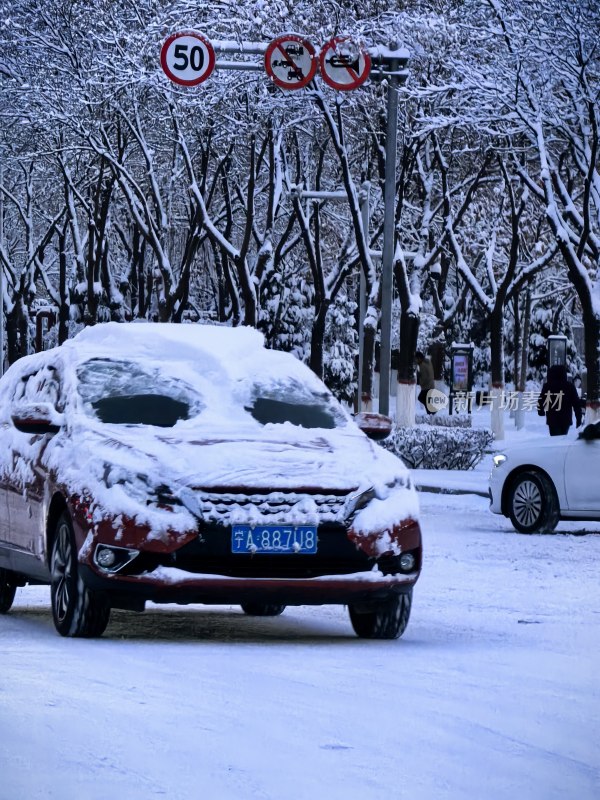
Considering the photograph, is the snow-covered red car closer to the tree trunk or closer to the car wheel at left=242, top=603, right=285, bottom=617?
the car wheel at left=242, top=603, right=285, bottom=617

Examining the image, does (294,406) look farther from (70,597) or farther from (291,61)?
(291,61)

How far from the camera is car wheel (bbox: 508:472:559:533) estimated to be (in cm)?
1914

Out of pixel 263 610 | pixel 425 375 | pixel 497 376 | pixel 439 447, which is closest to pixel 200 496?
pixel 263 610

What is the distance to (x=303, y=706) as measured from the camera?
7465mm

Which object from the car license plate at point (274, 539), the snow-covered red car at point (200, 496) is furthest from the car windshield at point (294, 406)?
the car license plate at point (274, 539)

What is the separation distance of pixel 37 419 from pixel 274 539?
1610 millimetres

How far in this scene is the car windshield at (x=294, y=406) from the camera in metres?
10.6

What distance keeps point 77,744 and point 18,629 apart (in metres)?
3.83

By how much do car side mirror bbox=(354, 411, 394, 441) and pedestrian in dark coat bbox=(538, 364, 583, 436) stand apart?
18581 mm

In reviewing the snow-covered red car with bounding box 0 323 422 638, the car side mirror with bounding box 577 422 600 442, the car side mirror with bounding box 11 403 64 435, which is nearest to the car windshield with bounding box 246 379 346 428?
the snow-covered red car with bounding box 0 323 422 638

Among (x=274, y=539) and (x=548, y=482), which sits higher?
(x=274, y=539)

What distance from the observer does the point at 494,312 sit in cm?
4231

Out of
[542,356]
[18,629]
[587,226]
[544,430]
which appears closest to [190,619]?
[18,629]

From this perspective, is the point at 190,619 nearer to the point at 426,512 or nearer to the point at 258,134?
the point at 426,512
